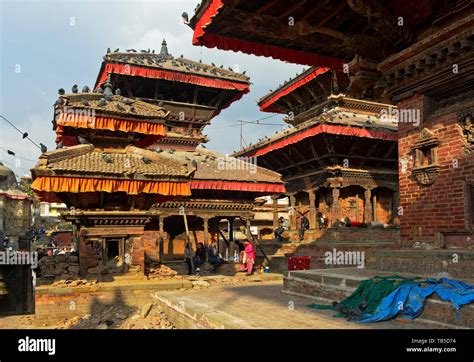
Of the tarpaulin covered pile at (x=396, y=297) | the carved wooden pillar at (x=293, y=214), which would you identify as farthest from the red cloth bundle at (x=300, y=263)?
the carved wooden pillar at (x=293, y=214)

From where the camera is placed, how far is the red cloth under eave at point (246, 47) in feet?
25.8

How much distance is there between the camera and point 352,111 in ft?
72.3

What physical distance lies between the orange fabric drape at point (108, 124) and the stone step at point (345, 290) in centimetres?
582

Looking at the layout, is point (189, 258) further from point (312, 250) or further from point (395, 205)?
point (395, 205)

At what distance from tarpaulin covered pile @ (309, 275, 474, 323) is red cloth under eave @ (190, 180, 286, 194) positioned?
9.78 m

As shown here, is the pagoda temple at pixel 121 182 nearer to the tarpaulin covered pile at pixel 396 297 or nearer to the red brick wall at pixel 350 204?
the red brick wall at pixel 350 204

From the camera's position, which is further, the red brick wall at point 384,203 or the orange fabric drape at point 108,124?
the red brick wall at point 384,203

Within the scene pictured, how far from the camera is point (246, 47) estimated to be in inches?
365

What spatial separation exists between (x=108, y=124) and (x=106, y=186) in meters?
1.96

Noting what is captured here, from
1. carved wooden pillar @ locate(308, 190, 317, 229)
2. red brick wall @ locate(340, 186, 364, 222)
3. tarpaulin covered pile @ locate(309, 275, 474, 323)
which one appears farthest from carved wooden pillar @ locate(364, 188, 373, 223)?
tarpaulin covered pile @ locate(309, 275, 474, 323)

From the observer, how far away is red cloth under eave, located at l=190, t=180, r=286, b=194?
16406mm

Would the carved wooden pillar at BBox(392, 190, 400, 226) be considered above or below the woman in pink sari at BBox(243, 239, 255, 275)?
above

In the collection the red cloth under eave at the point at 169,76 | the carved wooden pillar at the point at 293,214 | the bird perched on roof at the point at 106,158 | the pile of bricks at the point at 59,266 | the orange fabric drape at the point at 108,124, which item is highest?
the red cloth under eave at the point at 169,76

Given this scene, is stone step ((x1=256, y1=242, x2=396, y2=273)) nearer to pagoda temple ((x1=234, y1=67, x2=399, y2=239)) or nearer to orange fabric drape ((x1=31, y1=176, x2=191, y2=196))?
pagoda temple ((x1=234, y1=67, x2=399, y2=239))
